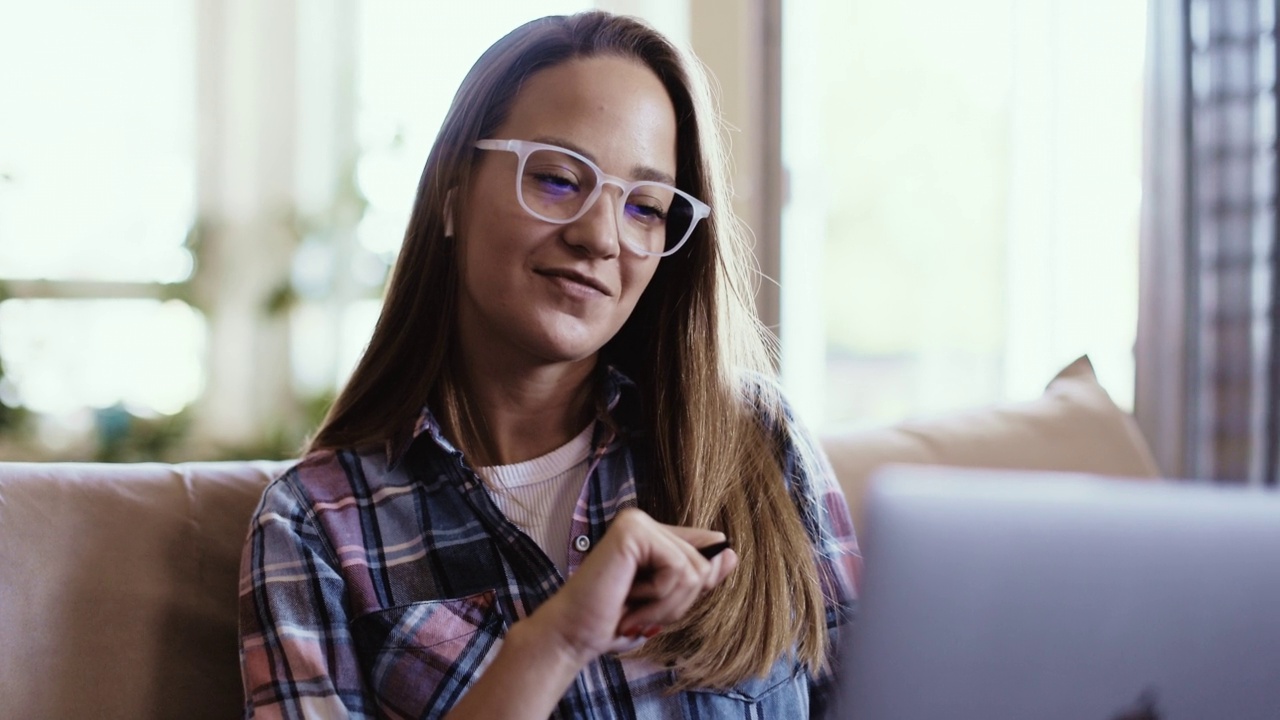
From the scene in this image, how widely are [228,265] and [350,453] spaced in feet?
7.51

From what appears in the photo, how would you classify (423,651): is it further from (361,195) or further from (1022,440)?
(361,195)

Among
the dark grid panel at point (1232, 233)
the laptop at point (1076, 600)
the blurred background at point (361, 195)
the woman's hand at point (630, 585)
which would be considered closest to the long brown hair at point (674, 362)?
the woman's hand at point (630, 585)

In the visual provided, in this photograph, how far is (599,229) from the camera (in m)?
1.03

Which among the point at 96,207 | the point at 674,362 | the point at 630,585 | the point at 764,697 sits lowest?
the point at 764,697

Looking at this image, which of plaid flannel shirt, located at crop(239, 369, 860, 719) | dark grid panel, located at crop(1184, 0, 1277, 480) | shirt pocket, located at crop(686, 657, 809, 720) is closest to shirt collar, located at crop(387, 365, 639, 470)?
plaid flannel shirt, located at crop(239, 369, 860, 719)

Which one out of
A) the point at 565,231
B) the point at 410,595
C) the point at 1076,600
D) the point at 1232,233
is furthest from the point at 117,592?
the point at 1232,233

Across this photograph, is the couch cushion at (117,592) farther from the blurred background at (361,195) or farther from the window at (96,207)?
the window at (96,207)

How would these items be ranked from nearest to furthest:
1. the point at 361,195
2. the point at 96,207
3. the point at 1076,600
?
the point at 1076,600 < the point at 96,207 < the point at 361,195

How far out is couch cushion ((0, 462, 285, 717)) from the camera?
989 millimetres

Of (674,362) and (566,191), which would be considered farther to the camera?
(674,362)

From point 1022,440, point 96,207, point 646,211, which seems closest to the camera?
point 646,211

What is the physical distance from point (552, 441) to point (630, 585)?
43 cm

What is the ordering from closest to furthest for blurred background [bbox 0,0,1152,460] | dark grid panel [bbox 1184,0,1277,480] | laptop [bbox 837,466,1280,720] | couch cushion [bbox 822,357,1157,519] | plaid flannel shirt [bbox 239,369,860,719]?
laptop [bbox 837,466,1280,720] < plaid flannel shirt [bbox 239,369,860,719] < couch cushion [bbox 822,357,1157,519] < dark grid panel [bbox 1184,0,1277,480] < blurred background [bbox 0,0,1152,460]

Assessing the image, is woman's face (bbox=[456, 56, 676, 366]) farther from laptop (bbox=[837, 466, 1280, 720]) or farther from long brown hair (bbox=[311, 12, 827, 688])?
laptop (bbox=[837, 466, 1280, 720])
